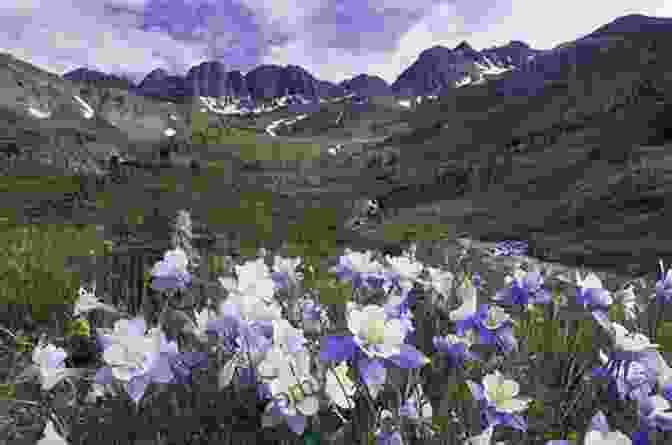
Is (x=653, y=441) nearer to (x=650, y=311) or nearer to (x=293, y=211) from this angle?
(x=650, y=311)

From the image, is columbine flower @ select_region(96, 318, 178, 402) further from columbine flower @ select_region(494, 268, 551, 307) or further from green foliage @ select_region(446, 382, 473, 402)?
columbine flower @ select_region(494, 268, 551, 307)

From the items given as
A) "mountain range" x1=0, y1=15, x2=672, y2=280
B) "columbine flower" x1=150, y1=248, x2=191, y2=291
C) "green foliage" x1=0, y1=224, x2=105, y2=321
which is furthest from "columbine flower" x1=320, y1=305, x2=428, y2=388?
"mountain range" x1=0, y1=15, x2=672, y2=280

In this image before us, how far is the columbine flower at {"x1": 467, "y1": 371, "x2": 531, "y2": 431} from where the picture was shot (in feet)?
5.33

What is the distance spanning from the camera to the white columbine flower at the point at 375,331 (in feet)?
4.90

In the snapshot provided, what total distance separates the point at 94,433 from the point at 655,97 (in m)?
43.7

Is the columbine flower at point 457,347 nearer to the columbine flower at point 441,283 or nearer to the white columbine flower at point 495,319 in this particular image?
the white columbine flower at point 495,319

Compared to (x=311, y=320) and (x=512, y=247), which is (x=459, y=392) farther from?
(x=512, y=247)

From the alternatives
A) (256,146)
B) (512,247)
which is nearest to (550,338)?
(512,247)

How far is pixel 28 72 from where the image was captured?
75500 millimetres

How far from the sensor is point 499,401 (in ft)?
5.53

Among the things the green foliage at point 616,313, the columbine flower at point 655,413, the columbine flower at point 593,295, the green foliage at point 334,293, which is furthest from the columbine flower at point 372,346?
the green foliage at point 616,313

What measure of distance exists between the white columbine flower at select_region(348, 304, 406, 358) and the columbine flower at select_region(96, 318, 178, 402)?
737 mm

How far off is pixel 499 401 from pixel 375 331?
57 cm

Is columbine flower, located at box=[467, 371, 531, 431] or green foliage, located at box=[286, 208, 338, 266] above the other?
columbine flower, located at box=[467, 371, 531, 431]
